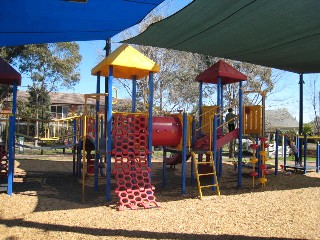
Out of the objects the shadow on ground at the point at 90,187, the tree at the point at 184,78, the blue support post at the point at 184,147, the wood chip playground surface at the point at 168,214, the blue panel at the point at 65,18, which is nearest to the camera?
the wood chip playground surface at the point at 168,214

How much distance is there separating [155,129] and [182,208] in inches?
→ 85.8

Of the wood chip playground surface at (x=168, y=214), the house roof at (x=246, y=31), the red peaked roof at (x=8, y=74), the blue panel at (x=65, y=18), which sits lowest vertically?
the wood chip playground surface at (x=168, y=214)

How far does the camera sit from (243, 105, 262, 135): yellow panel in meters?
9.02

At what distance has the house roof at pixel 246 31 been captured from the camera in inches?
224

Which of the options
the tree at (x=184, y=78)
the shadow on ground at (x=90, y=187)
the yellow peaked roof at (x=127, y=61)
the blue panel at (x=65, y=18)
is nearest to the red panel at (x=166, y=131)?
the shadow on ground at (x=90, y=187)

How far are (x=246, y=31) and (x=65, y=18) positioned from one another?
359cm

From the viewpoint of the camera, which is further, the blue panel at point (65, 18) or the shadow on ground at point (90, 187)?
the shadow on ground at point (90, 187)

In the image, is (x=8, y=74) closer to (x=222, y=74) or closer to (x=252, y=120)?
(x=222, y=74)

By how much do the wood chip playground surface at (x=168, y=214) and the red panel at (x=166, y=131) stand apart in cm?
122

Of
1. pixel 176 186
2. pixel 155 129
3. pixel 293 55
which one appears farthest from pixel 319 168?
pixel 155 129

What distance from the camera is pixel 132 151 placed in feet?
23.0

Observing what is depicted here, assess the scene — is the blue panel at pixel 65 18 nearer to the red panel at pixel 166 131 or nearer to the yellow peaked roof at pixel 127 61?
the yellow peaked roof at pixel 127 61

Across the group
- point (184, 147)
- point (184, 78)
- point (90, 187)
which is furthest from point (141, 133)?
point (184, 78)

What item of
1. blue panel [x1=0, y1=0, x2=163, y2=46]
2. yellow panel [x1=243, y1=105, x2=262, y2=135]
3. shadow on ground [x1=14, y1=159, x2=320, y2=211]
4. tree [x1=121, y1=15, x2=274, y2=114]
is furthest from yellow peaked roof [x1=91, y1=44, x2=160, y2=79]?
tree [x1=121, y1=15, x2=274, y2=114]
